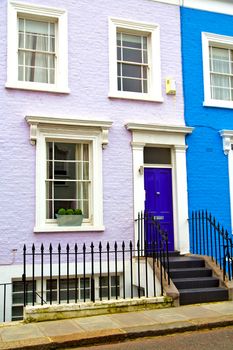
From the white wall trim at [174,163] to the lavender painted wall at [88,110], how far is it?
0.18 meters

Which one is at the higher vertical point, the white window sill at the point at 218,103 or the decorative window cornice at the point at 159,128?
the white window sill at the point at 218,103

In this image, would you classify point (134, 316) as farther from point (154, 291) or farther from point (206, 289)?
point (206, 289)

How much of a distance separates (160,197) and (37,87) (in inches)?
161

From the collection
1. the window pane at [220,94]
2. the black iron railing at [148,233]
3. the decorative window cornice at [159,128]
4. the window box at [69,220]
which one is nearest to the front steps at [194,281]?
the black iron railing at [148,233]

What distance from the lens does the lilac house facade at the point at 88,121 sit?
10102 mm

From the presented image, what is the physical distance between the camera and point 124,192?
35.8 ft

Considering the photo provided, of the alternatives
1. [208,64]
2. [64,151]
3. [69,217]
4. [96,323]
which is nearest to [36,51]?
[64,151]

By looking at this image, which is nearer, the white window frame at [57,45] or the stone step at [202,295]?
the stone step at [202,295]

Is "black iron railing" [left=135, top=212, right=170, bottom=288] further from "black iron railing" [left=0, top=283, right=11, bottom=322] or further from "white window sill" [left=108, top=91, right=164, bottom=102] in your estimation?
"black iron railing" [left=0, top=283, right=11, bottom=322]

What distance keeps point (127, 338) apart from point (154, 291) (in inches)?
80.9

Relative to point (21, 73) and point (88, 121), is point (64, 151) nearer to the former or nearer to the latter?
point (88, 121)

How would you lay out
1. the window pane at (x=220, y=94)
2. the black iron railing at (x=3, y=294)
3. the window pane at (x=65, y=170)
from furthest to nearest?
the window pane at (x=220, y=94) < the window pane at (x=65, y=170) < the black iron railing at (x=3, y=294)

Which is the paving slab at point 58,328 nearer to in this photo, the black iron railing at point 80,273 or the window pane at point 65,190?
the black iron railing at point 80,273

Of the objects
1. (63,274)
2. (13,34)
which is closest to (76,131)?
(13,34)
